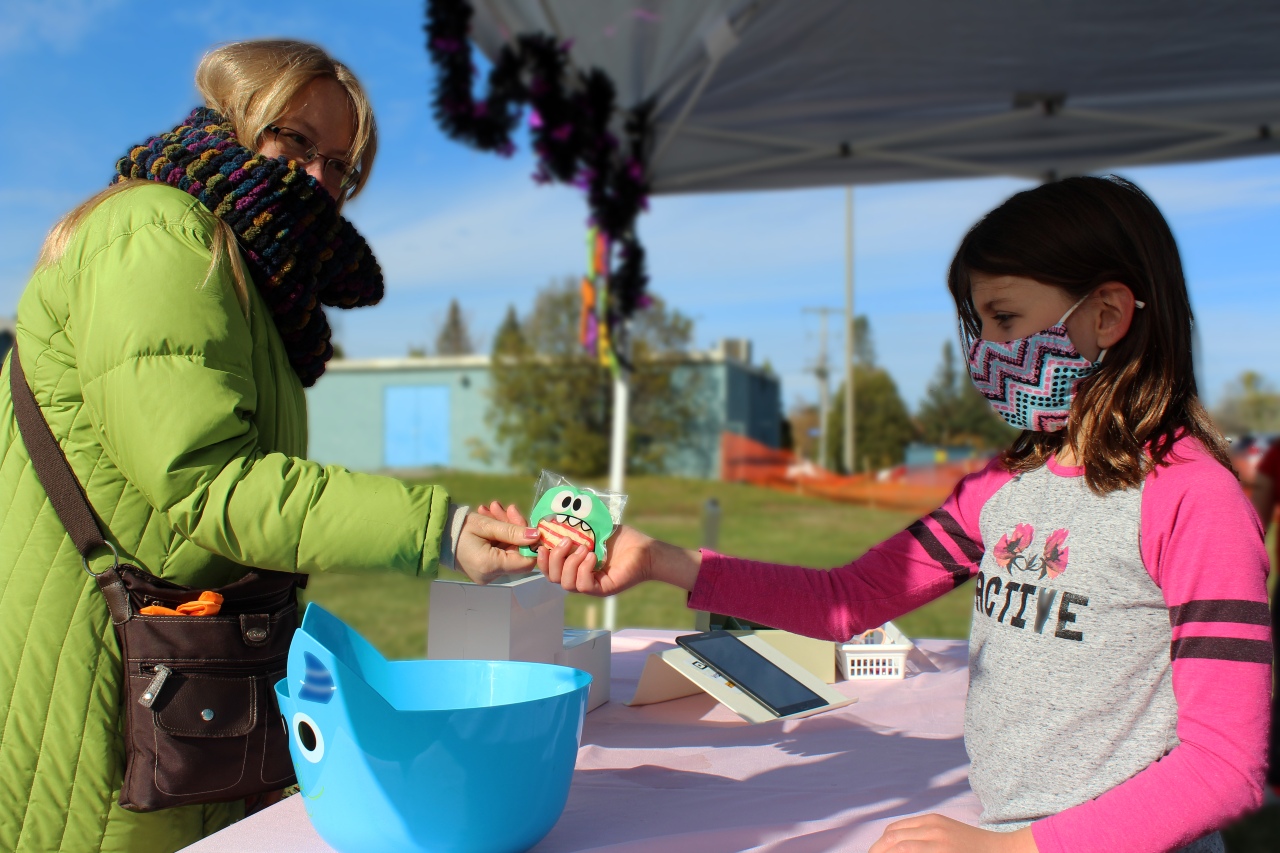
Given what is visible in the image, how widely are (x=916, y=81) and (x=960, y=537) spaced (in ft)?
11.3

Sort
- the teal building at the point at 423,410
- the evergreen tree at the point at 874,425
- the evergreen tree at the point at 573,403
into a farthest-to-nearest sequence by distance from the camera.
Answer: the evergreen tree at the point at 874,425 < the teal building at the point at 423,410 < the evergreen tree at the point at 573,403

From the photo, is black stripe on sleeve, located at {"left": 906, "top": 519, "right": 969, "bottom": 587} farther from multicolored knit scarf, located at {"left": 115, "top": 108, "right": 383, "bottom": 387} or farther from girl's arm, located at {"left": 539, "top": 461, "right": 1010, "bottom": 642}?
multicolored knit scarf, located at {"left": 115, "top": 108, "right": 383, "bottom": 387}

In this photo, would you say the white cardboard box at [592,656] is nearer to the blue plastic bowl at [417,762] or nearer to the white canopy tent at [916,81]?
the blue plastic bowl at [417,762]

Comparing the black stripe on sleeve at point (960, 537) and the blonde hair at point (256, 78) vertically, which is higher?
the blonde hair at point (256, 78)

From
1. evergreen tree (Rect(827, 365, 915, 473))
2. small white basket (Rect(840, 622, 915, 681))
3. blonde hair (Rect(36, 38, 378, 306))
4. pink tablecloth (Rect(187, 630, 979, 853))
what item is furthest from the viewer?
evergreen tree (Rect(827, 365, 915, 473))

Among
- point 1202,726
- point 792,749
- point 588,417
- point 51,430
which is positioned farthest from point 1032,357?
point 588,417

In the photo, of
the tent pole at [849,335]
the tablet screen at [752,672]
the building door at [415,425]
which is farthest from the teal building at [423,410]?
the tablet screen at [752,672]

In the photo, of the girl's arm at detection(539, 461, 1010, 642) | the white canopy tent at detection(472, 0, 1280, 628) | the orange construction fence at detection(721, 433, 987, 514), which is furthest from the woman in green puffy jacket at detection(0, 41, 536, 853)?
→ the orange construction fence at detection(721, 433, 987, 514)

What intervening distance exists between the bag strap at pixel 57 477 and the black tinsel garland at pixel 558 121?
2.83m

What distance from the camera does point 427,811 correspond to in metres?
1.06

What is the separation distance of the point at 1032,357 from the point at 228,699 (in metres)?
1.25

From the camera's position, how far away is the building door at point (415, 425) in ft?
84.5

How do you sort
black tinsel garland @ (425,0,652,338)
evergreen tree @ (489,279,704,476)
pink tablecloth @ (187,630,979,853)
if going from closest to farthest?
pink tablecloth @ (187,630,979,853) → black tinsel garland @ (425,0,652,338) → evergreen tree @ (489,279,704,476)

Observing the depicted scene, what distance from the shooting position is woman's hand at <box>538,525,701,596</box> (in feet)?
4.38
